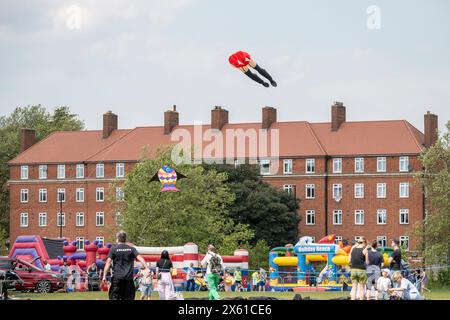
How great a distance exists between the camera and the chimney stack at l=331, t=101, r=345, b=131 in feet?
436

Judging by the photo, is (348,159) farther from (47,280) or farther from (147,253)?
→ (47,280)

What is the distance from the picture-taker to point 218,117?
441 feet

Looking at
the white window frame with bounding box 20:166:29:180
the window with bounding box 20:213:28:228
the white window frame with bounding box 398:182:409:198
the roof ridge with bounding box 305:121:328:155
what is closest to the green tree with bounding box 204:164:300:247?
the roof ridge with bounding box 305:121:328:155

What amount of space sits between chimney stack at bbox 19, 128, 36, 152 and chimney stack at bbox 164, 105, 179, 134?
18.3 m

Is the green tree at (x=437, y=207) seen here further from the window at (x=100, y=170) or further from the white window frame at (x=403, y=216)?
the window at (x=100, y=170)

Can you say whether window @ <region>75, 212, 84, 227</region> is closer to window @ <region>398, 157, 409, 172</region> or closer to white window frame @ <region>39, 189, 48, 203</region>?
white window frame @ <region>39, 189, 48, 203</region>

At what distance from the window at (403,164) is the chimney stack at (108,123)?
3775 cm

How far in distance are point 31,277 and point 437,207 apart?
50362mm

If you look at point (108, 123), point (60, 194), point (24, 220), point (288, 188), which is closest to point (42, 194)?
point (60, 194)

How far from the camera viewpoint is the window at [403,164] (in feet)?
419

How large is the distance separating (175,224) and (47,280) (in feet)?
147

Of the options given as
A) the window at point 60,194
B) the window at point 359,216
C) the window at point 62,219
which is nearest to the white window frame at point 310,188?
the window at point 359,216

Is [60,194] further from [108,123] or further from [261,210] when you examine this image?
[261,210]
